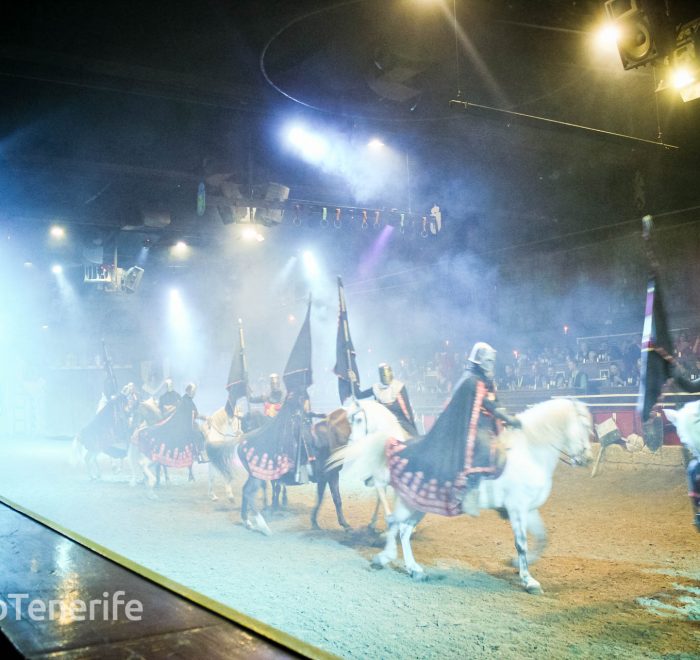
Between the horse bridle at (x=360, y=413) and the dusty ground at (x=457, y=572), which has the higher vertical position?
the horse bridle at (x=360, y=413)

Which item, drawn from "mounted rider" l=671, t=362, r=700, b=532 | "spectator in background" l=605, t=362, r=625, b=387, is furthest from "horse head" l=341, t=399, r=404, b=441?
"spectator in background" l=605, t=362, r=625, b=387

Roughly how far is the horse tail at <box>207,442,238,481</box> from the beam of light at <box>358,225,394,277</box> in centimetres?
854

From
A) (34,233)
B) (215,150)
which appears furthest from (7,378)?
(215,150)

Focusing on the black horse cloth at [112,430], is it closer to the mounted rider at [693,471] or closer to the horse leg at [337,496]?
the horse leg at [337,496]

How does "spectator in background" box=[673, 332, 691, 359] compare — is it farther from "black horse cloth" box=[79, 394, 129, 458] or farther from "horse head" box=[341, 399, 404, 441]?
"black horse cloth" box=[79, 394, 129, 458]

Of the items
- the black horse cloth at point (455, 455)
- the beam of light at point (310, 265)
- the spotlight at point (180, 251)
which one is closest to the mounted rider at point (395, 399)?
the black horse cloth at point (455, 455)

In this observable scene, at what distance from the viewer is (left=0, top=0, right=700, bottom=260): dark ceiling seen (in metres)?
6.72

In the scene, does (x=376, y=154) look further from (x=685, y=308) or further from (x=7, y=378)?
(x=7, y=378)

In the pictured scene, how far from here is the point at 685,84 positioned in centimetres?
611

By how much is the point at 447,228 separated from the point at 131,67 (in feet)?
29.1

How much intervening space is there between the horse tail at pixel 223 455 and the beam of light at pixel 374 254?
28.0ft

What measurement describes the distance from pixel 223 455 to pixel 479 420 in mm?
5357

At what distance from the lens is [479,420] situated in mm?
5020

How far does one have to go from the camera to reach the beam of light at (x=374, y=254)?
16.7 m
